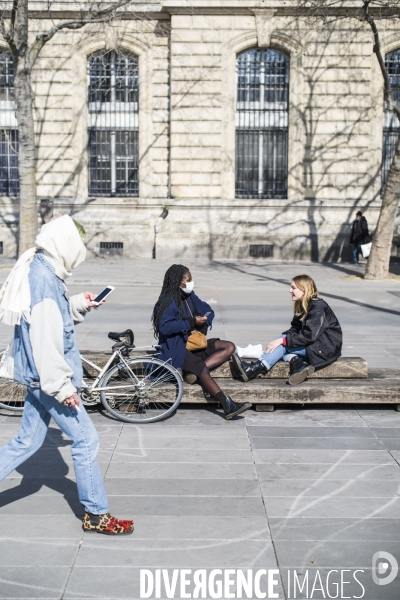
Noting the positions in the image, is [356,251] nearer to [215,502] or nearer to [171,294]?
[171,294]

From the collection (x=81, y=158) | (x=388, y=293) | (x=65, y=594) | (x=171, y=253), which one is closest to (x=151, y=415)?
(x=65, y=594)

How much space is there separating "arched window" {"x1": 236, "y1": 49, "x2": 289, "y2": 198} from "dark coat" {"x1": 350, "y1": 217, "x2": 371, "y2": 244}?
2.74 metres

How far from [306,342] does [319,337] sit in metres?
0.13

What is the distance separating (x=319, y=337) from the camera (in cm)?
780

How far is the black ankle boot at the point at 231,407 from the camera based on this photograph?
23.5 feet

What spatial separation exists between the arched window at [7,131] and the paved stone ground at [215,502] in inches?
755

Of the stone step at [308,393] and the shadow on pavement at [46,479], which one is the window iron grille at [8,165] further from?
the shadow on pavement at [46,479]

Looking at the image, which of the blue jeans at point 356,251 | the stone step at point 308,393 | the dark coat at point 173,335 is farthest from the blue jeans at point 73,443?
the blue jeans at point 356,251

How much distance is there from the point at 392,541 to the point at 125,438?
2.63 metres

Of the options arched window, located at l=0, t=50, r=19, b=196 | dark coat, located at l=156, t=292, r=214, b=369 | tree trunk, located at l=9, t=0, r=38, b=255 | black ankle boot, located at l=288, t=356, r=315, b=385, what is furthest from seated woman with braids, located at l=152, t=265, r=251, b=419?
arched window, located at l=0, t=50, r=19, b=196

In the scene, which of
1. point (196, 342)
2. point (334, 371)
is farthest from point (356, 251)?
point (196, 342)

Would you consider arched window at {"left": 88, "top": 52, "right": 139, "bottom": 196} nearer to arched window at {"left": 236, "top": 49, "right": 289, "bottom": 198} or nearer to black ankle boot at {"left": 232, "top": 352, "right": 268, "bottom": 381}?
arched window at {"left": 236, "top": 49, "right": 289, "bottom": 198}

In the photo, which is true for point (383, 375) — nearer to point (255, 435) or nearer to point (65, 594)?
point (255, 435)

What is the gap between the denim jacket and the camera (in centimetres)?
462
